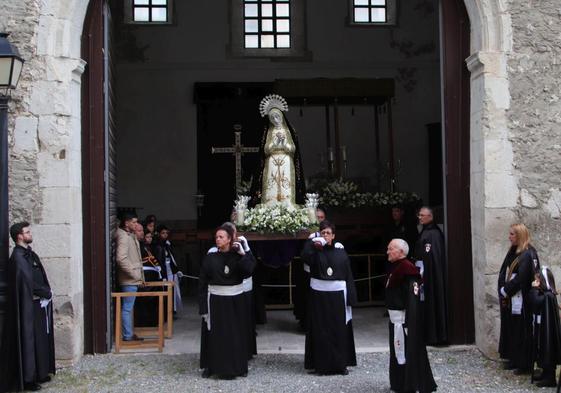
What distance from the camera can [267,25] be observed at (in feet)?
54.1

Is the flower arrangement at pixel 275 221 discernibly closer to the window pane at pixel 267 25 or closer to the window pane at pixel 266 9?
the window pane at pixel 267 25

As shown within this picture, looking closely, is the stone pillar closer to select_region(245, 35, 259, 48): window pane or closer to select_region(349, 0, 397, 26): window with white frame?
select_region(349, 0, 397, 26): window with white frame

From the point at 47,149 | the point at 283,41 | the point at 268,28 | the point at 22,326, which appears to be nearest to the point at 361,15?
the point at 283,41

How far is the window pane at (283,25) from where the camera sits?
16.5 metres

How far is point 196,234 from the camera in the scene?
1334 cm

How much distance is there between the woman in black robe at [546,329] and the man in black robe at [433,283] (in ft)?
5.56

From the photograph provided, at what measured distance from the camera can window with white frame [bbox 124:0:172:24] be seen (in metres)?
16.1

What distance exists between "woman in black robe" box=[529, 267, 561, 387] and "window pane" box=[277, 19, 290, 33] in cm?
1053

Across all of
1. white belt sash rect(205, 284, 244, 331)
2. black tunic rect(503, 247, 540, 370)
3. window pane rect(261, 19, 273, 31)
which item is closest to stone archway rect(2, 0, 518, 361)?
black tunic rect(503, 247, 540, 370)

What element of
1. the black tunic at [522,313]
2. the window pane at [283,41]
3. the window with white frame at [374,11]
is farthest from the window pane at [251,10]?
the black tunic at [522,313]

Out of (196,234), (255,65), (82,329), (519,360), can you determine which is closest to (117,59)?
(255,65)

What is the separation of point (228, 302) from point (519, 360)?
2999mm

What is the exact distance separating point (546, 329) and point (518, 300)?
19.0 inches

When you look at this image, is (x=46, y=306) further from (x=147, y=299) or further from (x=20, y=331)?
(x=147, y=299)
